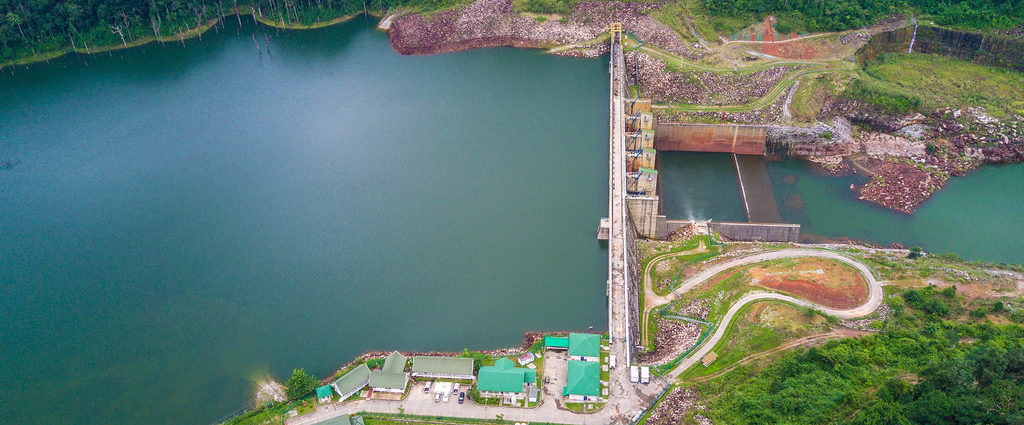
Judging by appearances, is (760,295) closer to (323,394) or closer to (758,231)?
(758,231)

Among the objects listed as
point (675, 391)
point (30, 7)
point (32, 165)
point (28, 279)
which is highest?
point (30, 7)

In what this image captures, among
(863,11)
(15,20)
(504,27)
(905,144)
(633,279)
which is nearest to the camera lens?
(633,279)

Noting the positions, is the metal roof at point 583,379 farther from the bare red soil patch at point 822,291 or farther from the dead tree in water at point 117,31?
the dead tree in water at point 117,31

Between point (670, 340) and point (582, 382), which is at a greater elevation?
point (582, 382)

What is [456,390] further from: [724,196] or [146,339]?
[724,196]

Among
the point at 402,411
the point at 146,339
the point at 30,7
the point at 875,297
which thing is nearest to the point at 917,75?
the point at 875,297

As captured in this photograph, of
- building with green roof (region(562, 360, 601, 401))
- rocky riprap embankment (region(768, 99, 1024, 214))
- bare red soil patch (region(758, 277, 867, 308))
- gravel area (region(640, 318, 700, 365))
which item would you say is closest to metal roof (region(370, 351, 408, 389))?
building with green roof (region(562, 360, 601, 401))

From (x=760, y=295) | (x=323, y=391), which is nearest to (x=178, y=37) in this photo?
(x=323, y=391)

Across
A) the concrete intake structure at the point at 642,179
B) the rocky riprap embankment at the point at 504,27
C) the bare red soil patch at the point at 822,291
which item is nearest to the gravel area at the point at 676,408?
the bare red soil patch at the point at 822,291
